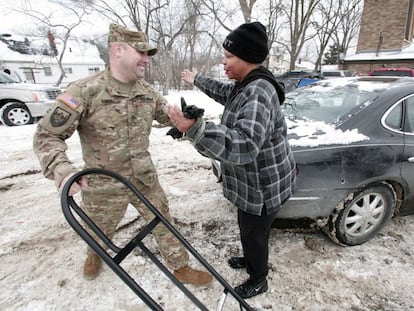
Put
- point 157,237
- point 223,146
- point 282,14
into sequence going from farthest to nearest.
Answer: point 282,14
point 157,237
point 223,146

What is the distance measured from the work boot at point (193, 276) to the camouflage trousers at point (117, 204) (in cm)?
5

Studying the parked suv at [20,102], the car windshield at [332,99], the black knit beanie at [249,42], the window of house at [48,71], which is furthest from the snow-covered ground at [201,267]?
the window of house at [48,71]

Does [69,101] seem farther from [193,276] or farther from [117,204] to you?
[193,276]

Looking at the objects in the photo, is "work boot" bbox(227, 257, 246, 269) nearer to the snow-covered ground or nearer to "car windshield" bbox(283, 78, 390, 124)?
the snow-covered ground

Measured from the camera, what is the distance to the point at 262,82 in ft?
4.57

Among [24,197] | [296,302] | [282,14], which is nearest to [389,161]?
[296,302]

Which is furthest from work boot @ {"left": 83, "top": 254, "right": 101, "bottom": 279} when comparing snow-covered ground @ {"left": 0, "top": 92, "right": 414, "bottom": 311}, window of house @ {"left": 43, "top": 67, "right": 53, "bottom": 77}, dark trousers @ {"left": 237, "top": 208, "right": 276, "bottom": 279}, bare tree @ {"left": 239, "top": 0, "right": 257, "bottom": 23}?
window of house @ {"left": 43, "top": 67, "right": 53, "bottom": 77}

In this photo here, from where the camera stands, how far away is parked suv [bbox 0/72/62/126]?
745cm

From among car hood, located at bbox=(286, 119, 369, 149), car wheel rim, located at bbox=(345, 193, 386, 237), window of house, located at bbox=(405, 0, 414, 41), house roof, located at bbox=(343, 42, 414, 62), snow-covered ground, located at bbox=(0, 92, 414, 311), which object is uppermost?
window of house, located at bbox=(405, 0, 414, 41)

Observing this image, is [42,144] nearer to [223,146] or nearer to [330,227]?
[223,146]

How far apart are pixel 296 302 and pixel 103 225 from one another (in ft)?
5.11

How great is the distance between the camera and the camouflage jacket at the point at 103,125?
4.99 ft

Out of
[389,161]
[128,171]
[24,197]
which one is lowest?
[24,197]

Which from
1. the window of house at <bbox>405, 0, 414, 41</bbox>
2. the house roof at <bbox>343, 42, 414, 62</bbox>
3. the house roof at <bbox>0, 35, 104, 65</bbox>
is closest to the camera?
the house roof at <bbox>343, 42, 414, 62</bbox>
